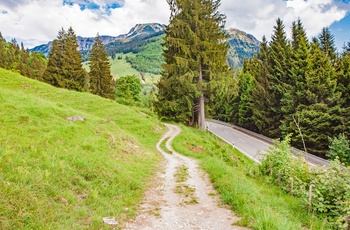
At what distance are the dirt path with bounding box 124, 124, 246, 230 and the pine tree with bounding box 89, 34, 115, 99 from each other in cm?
4177

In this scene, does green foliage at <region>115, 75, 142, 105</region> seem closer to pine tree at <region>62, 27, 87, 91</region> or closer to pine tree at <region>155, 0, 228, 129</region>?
pine tree at <region>62, 27, 87, 91</region>

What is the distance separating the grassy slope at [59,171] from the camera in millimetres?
5156

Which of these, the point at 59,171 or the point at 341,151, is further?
the point at 341,151

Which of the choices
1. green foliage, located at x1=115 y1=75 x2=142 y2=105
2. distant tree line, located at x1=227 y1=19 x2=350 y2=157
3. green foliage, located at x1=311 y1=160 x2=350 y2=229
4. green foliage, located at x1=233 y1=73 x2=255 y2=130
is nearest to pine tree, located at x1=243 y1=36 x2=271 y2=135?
distant tree line, located at x1=227 y1=19 x2=350 y2=157

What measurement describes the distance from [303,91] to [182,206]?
33.0 meters

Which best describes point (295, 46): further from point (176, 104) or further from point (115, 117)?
point (115, 117)

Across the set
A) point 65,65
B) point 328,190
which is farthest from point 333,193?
point 65,65

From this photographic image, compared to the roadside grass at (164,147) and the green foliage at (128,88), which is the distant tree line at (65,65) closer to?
the green foliage at (128,88)

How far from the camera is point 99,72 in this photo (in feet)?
164

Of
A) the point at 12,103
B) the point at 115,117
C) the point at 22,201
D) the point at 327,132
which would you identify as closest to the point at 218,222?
the point at 22,201

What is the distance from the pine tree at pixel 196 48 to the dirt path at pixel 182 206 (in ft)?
58.6

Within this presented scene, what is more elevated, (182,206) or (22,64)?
(22,64)

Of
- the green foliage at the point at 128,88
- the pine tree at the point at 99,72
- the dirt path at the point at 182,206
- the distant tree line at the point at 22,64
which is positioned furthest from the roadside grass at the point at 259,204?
the distant tree line at the point at 22,64

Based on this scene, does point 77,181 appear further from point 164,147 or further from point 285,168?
point 164,147
